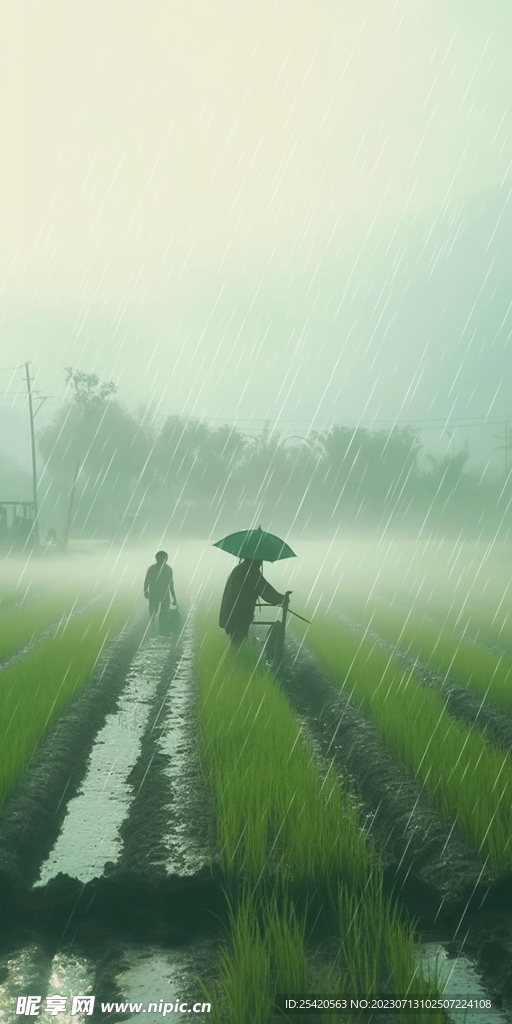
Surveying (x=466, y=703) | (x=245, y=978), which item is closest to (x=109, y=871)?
(x=245, y=978)

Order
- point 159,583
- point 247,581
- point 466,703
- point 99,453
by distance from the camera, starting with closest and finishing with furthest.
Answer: point 466,703
point 247,581
point 159,583
point 99,453

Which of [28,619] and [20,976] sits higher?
[20,976]

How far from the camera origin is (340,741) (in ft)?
31.3

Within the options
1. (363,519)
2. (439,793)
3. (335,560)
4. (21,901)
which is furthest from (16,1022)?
(363,519)

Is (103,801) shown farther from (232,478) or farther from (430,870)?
(232,478)

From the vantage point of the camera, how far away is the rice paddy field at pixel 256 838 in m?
4.55

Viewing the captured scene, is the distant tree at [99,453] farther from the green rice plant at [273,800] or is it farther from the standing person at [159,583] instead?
the green rice plant at [273,800]

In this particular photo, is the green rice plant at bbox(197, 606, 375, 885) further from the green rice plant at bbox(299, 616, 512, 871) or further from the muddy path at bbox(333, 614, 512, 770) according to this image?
A: the muddy path at bbox(333, 614, 512, 770)

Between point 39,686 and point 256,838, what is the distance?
5325 mm

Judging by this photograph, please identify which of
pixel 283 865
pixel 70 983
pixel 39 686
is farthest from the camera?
pixel 39 686

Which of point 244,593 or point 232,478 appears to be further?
point 232,478

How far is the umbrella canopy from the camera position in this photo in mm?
13531

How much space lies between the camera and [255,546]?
13609mm

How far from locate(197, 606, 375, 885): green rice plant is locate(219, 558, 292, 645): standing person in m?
3.07
